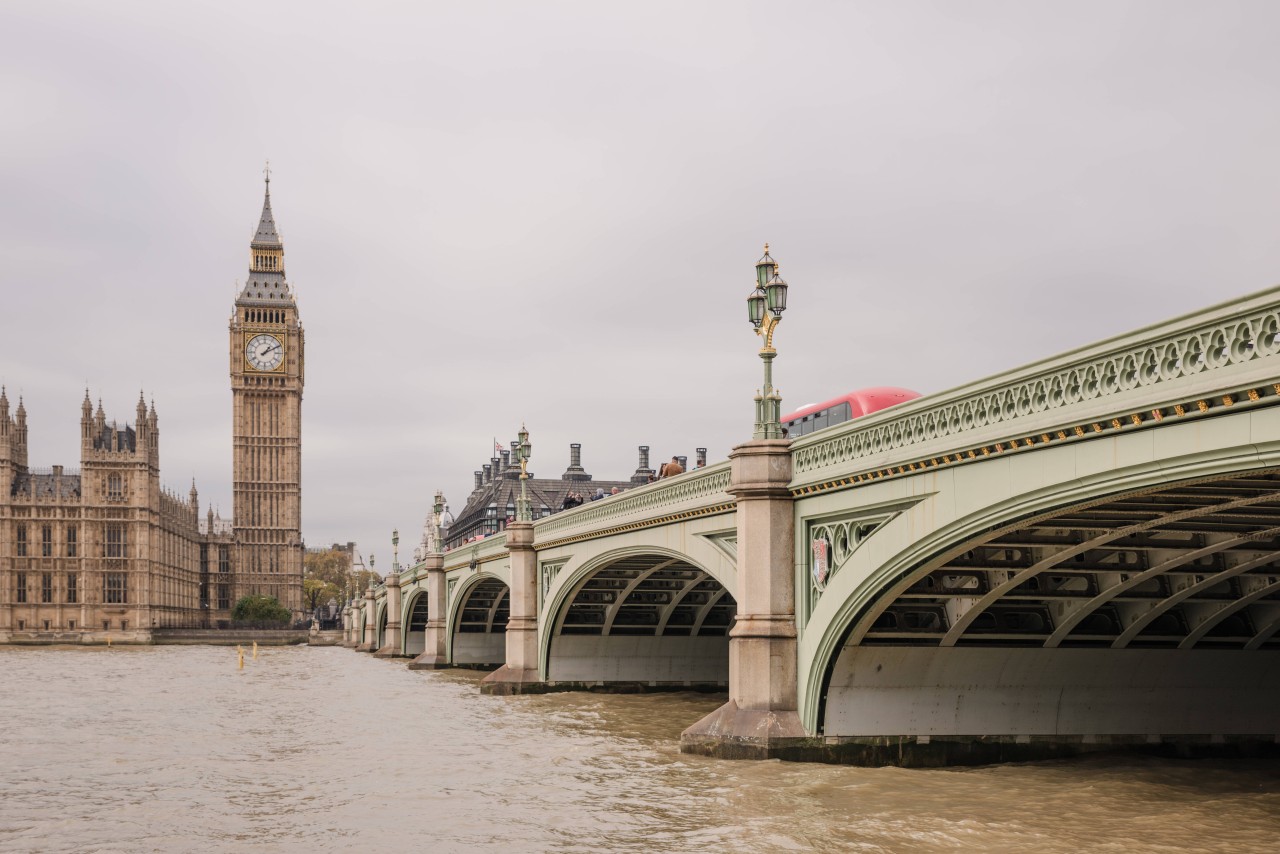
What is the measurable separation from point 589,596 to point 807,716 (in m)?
21.7

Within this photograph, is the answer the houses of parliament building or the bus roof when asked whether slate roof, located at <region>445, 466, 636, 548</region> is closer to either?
the houses of parliament building

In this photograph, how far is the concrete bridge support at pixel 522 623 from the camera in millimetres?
42625

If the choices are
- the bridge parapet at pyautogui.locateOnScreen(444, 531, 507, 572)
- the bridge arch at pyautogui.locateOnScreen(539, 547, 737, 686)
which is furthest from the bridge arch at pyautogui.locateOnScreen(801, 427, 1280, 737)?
the bridge parapet at pyautogui.locateOnScreen(444, 531, 507, 572)

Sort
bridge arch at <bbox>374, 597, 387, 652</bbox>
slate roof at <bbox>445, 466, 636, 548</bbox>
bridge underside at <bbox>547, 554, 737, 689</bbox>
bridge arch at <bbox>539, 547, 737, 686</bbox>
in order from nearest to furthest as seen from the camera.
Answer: bridge arch at <bbox>539, 547, 737, 686</bbox> → bridge underside at <bbox>547, 554, 737, 689</bbox> → bridge arch at <bbox>374, 597, 387, 652</bbox> → slate roof at <bbox>445, 466, 636, 548</bbox>

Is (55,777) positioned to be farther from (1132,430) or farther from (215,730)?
(1132,430)

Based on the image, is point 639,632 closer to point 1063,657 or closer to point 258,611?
point 1063,657

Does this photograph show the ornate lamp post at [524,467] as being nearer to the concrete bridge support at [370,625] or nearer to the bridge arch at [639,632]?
the bridge arch at [639,632]

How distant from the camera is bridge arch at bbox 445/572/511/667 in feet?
204

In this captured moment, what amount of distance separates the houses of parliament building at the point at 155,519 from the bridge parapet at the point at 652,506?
4031 inches

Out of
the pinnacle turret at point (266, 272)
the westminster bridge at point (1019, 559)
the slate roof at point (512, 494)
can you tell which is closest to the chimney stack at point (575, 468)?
the slate roof at point (512, 494)

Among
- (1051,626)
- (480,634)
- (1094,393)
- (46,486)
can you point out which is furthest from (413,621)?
(1094,393)

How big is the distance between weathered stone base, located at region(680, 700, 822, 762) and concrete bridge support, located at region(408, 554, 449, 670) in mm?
41574

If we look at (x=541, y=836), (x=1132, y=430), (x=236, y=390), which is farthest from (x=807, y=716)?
(x=236, y=390)

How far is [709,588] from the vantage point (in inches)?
1650
